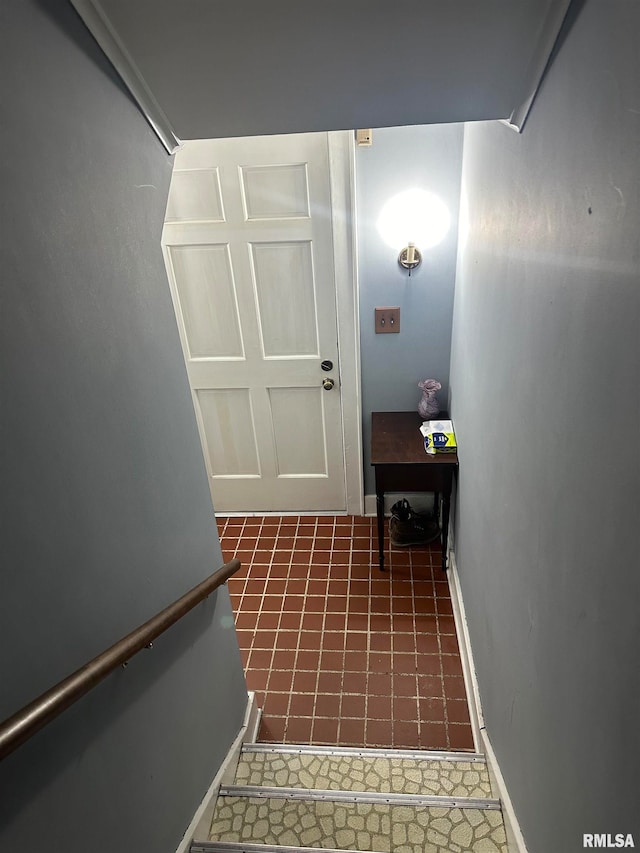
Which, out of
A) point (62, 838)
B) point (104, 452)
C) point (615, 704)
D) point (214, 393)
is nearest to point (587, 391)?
point (615, 704)

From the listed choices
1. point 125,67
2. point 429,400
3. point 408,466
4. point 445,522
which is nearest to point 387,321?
point 429,400

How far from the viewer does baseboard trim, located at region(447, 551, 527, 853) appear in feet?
5.06

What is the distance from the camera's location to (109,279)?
1.14m

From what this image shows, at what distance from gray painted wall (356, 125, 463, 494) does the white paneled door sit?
6.2 inches

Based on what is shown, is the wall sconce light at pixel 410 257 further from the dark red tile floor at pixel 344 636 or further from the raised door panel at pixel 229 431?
the dark red tile floor at pixel 344 636

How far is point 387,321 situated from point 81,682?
2095 millimetres

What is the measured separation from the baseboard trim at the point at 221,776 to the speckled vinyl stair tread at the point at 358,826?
5 cm

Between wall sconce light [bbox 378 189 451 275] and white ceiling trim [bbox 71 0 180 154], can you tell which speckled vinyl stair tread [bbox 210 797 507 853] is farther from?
wall sconce light [bbox 378 189 451 275]

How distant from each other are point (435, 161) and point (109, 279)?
5.66 feet

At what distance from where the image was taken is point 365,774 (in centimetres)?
188

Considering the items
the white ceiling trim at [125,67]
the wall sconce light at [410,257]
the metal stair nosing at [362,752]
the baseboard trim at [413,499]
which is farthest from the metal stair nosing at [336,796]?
the wall sconce light at [410,257]

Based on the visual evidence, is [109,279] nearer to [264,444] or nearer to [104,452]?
[104,452]

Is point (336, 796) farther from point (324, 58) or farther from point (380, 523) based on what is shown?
point (324, 58)

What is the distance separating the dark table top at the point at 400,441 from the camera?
2537mm
